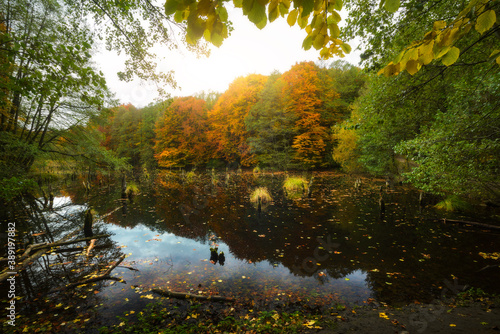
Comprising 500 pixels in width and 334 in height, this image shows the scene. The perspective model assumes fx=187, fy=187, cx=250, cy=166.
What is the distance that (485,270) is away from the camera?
173 inches

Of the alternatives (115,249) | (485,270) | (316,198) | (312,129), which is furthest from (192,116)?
(485,270)

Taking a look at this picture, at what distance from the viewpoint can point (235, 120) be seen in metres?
30.4

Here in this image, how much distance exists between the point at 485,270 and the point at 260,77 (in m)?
32.7

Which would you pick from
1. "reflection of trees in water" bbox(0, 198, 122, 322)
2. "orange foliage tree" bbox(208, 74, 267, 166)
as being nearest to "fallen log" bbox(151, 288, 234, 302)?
"reflection of trees in water" bbox(0, 198, 122, 322)

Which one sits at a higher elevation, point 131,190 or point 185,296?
point 131,190

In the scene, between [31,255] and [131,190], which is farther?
[131,190]

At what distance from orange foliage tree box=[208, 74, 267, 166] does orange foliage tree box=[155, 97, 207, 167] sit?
2.18m

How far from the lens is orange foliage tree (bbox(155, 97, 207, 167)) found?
108 ft

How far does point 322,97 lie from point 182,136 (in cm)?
2382

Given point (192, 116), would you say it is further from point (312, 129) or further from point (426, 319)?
point (426, 319)

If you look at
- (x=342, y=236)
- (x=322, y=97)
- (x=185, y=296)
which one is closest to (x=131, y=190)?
(x=185, y=296)

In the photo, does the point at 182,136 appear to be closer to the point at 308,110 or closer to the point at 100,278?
the point at 308,110

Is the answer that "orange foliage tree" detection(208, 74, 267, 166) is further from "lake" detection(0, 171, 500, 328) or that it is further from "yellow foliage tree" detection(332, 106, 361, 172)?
"lake" detection(0, 171, 500, 328)

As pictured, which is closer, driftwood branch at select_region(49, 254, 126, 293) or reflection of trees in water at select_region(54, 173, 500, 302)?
driftwood branch at select_region(49, 254, 126, 293)
